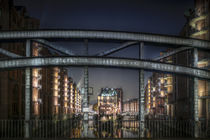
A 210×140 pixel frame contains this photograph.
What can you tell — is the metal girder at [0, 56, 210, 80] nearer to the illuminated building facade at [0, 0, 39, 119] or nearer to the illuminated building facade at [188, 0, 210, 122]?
the illuminated building facade at [0, 0, 39, 119]

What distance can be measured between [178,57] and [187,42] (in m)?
48.3

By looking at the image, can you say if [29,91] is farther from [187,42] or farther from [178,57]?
[178,57]

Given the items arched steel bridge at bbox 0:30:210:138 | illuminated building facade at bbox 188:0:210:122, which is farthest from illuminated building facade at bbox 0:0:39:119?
illuminated building facade at bbox 188:0:210:122

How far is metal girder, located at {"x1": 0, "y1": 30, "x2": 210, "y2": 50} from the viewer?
23.3 m

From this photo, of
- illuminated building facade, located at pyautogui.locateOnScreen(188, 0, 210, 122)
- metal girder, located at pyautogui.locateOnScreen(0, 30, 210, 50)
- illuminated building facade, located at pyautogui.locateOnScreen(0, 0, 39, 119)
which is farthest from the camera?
illuminated building facade, located at pyautogui.locateOnScreen(188, 0, 210, 122)

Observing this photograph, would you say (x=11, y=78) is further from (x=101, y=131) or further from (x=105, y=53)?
(x=101, y=131)

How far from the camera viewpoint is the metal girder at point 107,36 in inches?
916

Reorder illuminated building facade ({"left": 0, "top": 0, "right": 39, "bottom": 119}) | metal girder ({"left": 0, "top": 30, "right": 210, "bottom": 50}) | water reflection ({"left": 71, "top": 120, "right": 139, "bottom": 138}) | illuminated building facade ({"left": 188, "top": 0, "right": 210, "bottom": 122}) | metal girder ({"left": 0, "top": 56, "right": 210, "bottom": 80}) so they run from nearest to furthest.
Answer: metal girder ({"left": 0, "top": 56, "right": 210, "bottom": 80}) < metal girder ({"left": 0, "top": 30, "right": 210, "bottom": 50}) < water reflection ({"left": 71, "top": 120, "right": 139, "bottom": 138}) < illuminated building facade ({"left": 0, "top": 0, "right": 39, "bottom": 119}) < illuminated building facade ({"left": 188, "top": 0, "right": 210, "bottom": 122})

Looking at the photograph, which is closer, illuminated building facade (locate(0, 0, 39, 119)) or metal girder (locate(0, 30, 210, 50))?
metal girder (locate(0, 30, 210, 50))

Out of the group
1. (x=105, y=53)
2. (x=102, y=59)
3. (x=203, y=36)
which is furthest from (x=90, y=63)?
(x=203, y=36)

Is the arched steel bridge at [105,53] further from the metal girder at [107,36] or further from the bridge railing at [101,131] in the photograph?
the bridge railing at [101,131]

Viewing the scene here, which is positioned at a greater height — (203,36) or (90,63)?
(203,36)

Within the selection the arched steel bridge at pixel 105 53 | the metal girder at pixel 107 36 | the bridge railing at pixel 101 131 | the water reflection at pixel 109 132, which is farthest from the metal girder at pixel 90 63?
the water reflection at pixel 109 132

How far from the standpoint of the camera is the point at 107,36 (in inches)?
938
